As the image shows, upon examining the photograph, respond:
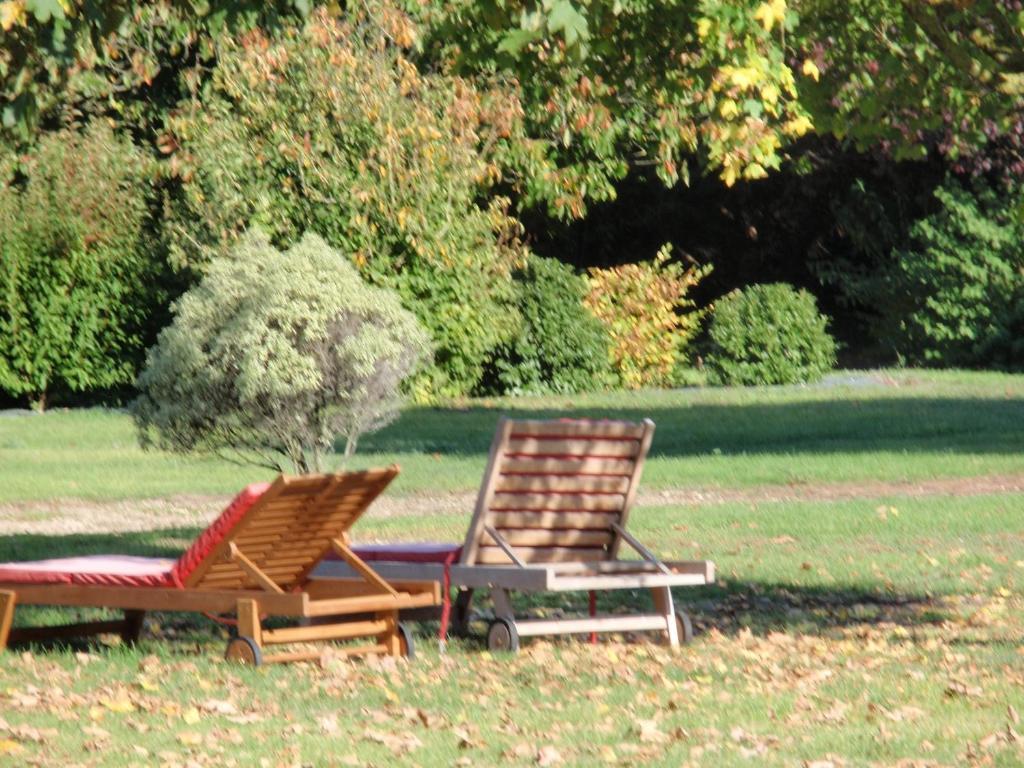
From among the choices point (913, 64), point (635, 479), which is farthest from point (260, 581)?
point (913, 64)

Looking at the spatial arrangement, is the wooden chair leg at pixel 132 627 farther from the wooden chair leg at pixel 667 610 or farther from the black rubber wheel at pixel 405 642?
the wooden chair leg at pixel 667 610

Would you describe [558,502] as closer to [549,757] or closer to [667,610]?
[667,610]

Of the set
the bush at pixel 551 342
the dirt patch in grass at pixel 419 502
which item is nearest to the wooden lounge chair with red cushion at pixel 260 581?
the dirt patch in grass at pixel 419 502

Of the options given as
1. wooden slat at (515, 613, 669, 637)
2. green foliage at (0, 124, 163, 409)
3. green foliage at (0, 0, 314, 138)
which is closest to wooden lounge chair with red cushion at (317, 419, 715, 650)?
wooden slat at (515, 613, 669, 637)

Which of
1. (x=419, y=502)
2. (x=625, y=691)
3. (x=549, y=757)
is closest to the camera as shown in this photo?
(x=549, y=757)

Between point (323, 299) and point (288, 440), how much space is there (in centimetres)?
114

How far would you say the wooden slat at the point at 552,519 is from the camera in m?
8.11

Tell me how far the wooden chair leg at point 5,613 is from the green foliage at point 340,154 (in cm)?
1288

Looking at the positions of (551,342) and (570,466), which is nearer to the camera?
(570,466)

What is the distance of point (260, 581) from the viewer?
24.2ft

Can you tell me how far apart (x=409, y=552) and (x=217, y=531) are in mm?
1210

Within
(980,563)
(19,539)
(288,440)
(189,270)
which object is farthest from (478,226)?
(980,563)

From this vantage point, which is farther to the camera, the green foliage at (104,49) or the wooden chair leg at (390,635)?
the wooden chair leg at (390,635)

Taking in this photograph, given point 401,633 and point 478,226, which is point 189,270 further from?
point 401,633
